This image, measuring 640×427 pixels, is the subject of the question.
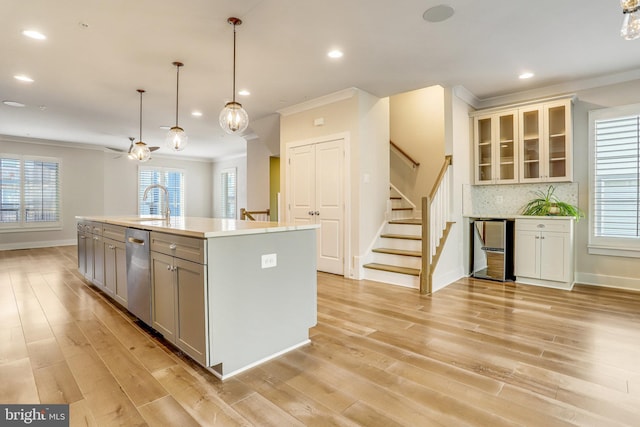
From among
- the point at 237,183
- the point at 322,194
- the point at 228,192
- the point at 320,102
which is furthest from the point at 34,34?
the point at 228,192

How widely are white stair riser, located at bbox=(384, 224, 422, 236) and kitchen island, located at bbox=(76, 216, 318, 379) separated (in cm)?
276

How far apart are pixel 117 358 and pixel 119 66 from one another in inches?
134

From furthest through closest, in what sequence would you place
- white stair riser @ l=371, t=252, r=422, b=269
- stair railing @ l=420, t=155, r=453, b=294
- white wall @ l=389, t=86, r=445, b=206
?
white wall @ l=389, t=86, r=445, b=206 → white stair riser @ l=371, t=252, r=422, b=269 → stair railing @ l=420, t=155, r=453, b=294

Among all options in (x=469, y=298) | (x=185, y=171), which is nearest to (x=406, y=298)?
(x=469, y=298)

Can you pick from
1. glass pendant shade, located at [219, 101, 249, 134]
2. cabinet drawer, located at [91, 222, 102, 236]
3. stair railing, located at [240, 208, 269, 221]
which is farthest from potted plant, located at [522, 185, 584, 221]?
cabinet drawer, located at [91, 222, 102, 236]

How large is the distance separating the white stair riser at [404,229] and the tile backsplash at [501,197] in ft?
2.56

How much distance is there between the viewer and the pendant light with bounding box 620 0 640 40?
1360 millimetres

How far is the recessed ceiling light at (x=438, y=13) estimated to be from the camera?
2.75 m

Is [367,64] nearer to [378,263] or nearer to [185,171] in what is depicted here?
[378,263]

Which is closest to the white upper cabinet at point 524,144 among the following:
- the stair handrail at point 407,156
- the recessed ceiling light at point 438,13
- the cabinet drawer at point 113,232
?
the stair handrail at point 407,156

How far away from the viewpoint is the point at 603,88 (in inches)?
170

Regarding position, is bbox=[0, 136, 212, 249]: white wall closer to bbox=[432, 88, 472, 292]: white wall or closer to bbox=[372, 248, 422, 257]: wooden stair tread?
bbox=[372, 248, 422, 257]: wooden stair tread

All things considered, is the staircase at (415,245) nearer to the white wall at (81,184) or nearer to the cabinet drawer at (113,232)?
the cabinet drawer at (113,232)

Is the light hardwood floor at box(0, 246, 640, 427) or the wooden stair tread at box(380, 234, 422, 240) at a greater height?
the wooden stair tread at box(380, 234, 422, 240)
